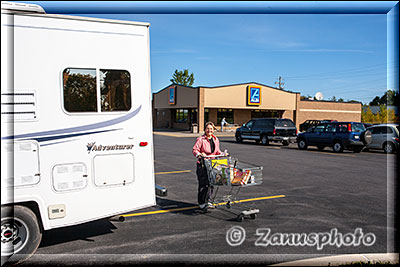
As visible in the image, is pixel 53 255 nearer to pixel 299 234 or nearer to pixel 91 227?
pixel 91 227

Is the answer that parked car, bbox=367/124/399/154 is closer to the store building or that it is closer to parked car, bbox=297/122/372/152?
parked car, bbox=297/122/372/152

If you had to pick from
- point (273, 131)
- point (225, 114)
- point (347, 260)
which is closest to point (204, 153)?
point (347, 260)

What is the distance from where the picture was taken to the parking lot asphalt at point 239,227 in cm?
517

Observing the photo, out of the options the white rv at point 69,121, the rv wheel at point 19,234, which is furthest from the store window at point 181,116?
the rv wheel at point 19,234

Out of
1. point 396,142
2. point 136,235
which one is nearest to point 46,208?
point 136,235

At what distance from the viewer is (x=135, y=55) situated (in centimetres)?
549

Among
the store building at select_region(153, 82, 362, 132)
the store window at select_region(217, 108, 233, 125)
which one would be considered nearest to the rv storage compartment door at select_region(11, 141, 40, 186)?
the store building at select_region(153, 82, 362, 132)

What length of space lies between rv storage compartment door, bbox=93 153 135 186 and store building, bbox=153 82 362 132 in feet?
111

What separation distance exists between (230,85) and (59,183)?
36.8 m

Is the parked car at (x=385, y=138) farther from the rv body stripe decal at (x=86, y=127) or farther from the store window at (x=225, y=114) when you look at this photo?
the store window at (x=225, y=114)

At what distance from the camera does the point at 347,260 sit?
16.1 ft

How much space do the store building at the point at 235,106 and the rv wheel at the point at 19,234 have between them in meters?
34.5

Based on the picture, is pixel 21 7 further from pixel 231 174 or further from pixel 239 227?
pixel 239 227

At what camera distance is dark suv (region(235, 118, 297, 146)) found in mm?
23281
